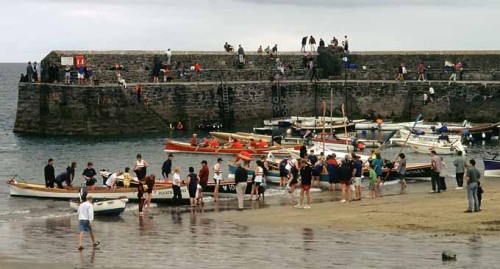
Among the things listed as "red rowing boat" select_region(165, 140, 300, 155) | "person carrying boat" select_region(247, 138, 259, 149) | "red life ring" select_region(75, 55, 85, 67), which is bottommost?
"red rowing boat" select_region(165, 140, 300, 155)

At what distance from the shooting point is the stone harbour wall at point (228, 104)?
55562mm

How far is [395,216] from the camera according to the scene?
985 inches

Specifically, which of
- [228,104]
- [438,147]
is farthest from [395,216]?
[228,104]

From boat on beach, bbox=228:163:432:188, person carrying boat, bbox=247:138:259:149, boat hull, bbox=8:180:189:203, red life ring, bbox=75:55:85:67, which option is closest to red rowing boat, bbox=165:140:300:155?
person carrying boat, bbox=247:138:259:149

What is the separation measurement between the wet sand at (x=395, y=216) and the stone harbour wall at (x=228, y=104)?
27.3 meters

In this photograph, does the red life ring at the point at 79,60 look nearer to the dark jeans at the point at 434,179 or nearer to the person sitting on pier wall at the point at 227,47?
the person sitting on pier wall at the point at 227,47

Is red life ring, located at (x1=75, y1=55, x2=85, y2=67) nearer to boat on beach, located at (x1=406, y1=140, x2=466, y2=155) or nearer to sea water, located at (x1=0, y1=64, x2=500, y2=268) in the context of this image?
boat on beach, located at (x1=406, y1=140, x2=466, y2=155)

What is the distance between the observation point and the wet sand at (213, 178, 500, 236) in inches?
907

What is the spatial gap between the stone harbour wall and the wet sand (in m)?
27.3

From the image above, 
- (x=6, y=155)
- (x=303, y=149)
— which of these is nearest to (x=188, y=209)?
(x=303, y=149)

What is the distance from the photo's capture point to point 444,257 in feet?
63.4

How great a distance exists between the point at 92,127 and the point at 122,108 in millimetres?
1920

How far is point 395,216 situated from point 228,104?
118 feet

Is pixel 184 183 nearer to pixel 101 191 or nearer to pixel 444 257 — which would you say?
pixel 101 191
